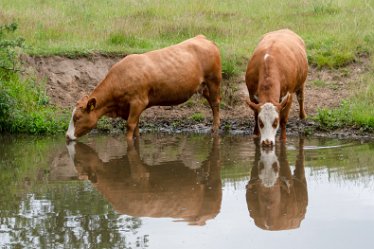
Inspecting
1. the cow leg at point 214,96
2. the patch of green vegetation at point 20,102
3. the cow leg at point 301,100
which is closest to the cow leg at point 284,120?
the cow leg at point 301,100

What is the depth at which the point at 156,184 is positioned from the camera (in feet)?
35.5

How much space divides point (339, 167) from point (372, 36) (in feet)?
22.3

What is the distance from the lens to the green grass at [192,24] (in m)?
17.0

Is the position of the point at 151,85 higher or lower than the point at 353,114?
higher

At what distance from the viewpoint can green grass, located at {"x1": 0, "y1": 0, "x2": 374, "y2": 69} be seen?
17.0 metres

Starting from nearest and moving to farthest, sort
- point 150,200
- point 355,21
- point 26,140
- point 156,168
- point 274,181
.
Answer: point 150,200
point 274,181
point 156,168
point 26,140
point 355,21

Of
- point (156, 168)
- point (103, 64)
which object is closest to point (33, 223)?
point (156, 168)

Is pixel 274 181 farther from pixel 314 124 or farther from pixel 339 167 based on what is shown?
pixel 314 124

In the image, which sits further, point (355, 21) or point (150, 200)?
point (355, 21)

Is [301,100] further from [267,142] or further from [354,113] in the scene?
[267,142]

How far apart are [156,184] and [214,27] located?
8512mm

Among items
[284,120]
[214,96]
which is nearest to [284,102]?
[284,120]

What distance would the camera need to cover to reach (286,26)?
19.0m

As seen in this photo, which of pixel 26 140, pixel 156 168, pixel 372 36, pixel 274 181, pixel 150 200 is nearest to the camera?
pixel 150 200
